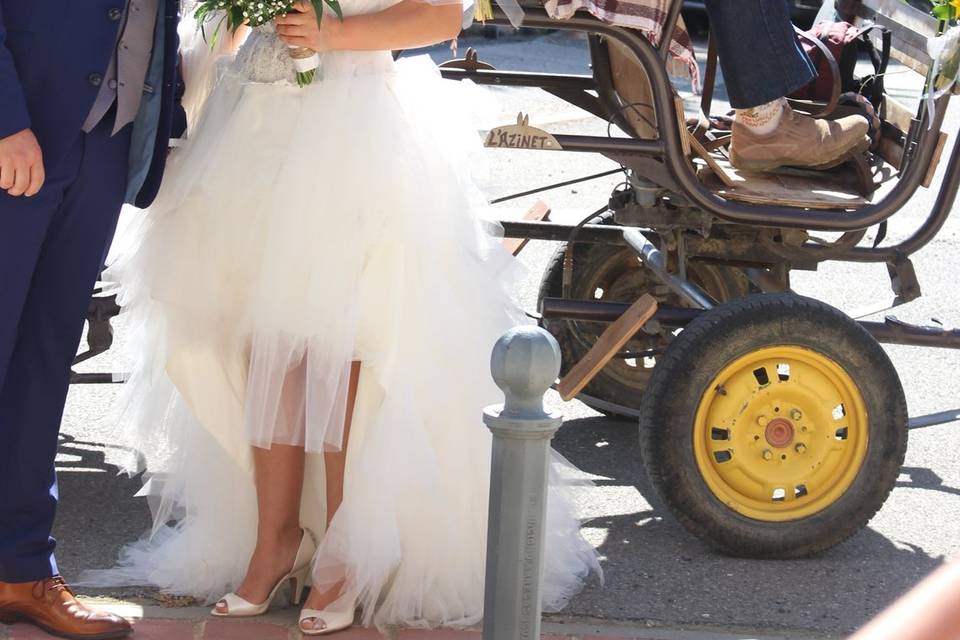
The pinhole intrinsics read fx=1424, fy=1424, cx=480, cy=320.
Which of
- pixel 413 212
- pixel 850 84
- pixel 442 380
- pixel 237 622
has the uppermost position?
pixel 850 84

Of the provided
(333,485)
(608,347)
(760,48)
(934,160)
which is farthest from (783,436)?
(333,485)

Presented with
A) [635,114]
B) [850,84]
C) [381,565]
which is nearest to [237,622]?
[381,565]

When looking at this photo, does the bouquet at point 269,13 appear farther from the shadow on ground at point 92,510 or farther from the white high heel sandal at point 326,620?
the shadow on ground at point 92,510

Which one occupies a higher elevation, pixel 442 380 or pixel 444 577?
pixel 442 380

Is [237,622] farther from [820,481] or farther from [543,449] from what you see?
[820,481]

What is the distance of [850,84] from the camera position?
468 cm

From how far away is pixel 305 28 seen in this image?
318 centimetres

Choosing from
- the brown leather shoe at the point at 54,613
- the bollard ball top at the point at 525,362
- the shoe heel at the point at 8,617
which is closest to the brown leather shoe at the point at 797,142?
the bollard ball top at the point at 525,362

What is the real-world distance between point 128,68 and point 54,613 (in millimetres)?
1281

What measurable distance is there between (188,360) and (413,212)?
2.22ft

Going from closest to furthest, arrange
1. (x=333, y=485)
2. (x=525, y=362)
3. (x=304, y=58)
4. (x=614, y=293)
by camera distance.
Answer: (x=525, y=362)
(x=304, y=58)
(x=333, y=485)
(x=614, y=293)

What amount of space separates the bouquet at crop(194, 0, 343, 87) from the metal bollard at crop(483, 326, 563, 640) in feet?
3.67

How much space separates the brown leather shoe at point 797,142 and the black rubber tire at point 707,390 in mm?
502

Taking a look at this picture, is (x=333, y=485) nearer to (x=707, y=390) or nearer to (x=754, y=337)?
(x=707, y=390)
